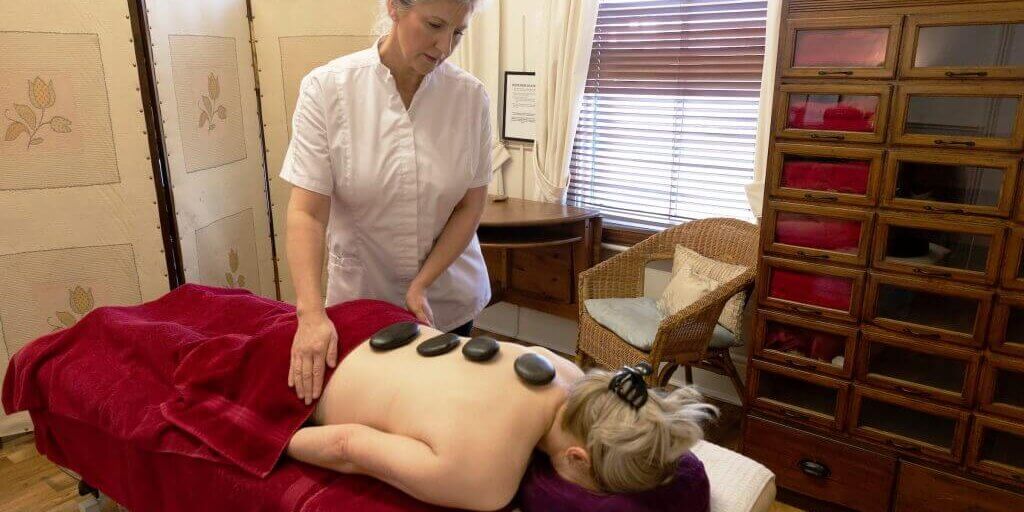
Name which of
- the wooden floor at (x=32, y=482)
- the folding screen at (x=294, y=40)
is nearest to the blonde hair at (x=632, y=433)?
the wooden floor at (x=32, y=482)

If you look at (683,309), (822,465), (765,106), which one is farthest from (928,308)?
(765,106)

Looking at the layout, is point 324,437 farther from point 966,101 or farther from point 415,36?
point 966,101

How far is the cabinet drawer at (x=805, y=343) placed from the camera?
2078 mm

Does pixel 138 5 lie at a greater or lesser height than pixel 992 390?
greater

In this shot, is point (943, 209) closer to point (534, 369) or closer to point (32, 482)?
point (534, 369)

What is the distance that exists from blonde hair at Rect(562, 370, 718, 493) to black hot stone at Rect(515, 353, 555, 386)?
8 cm

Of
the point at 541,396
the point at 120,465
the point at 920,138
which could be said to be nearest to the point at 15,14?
the point at 120,465

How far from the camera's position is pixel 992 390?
1856mm

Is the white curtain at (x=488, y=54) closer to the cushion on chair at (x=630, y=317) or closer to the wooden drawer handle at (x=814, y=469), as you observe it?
the cushion on chair at (x=630, y=317)

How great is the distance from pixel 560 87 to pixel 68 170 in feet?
6.65

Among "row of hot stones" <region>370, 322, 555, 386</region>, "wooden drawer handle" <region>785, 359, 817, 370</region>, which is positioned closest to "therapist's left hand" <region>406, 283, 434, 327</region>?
"row of hot stones" <region>370, 322, 555, 386</region>

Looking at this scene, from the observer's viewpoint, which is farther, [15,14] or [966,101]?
[15,14]

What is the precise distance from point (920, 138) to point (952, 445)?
0.90 meters

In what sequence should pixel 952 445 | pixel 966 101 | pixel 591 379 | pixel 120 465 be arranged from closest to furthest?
pixel 591 379
pixel 120 465
pixel 966 101
pixel 952 445
